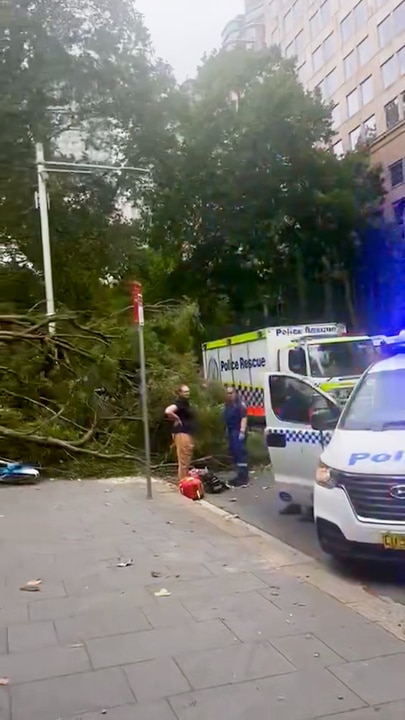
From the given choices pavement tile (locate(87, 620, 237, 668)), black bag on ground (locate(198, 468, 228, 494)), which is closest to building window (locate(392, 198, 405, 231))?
black bag on ground (locate(198, 468, 228, 494))

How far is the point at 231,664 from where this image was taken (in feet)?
13.2

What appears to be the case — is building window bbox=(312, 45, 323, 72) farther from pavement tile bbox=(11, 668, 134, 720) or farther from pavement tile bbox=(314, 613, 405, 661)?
pavement tile bbox=(11, 668, 134, 720)

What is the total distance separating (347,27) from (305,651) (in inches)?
1808

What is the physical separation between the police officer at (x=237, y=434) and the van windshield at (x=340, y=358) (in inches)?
191

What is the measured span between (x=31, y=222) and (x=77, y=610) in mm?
15597

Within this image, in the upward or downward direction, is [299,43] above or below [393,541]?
above

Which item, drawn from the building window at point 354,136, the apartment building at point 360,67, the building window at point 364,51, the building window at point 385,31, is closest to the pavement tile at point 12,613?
the apartment building at point 360,67

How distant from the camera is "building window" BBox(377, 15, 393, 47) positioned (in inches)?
1571

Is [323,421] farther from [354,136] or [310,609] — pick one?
[354,136]

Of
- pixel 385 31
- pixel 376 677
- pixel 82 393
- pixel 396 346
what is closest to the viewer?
pixel 376 677

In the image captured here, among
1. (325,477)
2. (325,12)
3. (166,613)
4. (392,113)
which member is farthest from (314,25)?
(166,613)

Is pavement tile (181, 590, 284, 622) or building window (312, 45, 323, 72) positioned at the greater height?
building window (312, 45, 323, 72)

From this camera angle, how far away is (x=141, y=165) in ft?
84.5

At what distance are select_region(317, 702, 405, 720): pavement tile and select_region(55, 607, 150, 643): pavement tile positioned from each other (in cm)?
157
